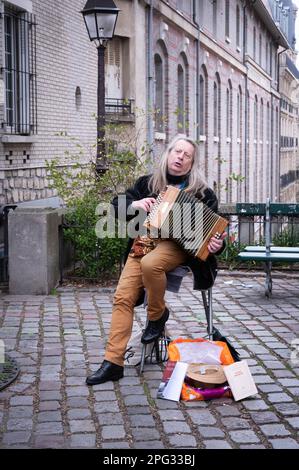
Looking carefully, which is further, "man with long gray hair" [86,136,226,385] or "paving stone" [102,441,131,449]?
"man with long gray hair" [86,136,226,385]

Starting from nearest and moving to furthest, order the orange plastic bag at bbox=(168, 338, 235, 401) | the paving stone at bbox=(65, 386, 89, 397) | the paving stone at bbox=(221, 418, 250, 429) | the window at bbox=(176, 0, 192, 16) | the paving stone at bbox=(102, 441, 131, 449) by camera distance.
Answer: the paving stone at bbox=(102, 441, 131, 449), the paving stone at bbox=(221, 418, 250, 429), the paving stone at bbox=(65, 386, 89, 397), the orange plastic bag at bbox=(168, 338, 235, 401), the window at bbox=(176, 0, 192, 16)

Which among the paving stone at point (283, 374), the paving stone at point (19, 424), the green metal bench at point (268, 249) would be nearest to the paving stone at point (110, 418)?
the paving stone at point (19, 424)

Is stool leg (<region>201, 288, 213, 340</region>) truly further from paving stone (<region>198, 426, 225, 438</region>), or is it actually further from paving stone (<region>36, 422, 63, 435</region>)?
paving stone (<region>36, 422, 63, 435</region>)

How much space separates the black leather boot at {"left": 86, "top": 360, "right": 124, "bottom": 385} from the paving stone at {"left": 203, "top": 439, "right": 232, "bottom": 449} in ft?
4.62

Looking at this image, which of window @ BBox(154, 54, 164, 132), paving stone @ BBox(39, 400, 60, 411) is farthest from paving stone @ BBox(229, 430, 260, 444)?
window @ BBox(154, 54, 164, 132)

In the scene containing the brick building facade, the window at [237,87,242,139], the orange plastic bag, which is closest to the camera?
the orange plastic bag

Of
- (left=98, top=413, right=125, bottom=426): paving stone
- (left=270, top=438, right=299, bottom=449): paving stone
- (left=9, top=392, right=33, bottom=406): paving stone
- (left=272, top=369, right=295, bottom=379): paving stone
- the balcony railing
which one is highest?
the balcony railing

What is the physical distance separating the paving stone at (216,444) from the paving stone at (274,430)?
31 cm

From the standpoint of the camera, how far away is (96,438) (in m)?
5.05

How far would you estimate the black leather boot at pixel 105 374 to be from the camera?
621 cm

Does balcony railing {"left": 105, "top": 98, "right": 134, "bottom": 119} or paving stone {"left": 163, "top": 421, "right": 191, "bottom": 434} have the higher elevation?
balcony railing {"left": 105, "top": 98, "right": 134, "bottom": 119}

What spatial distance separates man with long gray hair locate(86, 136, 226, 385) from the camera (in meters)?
6.23
